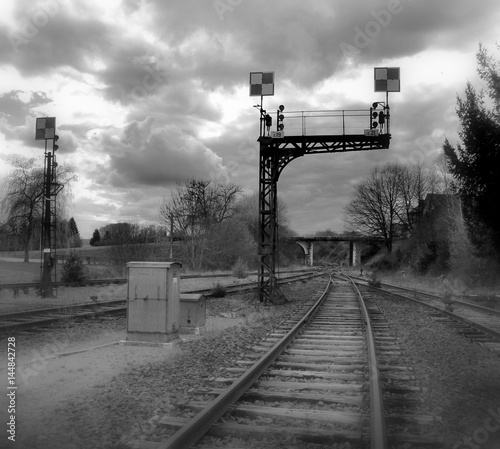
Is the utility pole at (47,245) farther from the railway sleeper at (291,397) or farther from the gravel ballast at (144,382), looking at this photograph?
the railway sleeper at (291,397)

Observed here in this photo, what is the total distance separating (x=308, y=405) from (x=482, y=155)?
9.34 meters

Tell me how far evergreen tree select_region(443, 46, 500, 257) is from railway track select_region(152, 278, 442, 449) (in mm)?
5594

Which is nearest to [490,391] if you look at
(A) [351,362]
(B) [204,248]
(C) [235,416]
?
(A) [351,362]

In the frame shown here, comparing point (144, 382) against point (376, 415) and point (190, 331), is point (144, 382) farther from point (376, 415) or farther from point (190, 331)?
point (190, 331)

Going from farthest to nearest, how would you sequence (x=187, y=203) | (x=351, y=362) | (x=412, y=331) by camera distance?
(x=187, y=203)
(x=412, y=331)
(x=351, y=362)

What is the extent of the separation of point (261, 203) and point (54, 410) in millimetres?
13400

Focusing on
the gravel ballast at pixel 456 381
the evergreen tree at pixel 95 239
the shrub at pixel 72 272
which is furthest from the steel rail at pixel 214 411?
the evergreen tree at pixel 95 239

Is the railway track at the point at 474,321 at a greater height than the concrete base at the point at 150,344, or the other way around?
the concrete base at the point at 150,344

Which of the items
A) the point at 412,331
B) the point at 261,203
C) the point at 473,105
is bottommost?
the point at 412,331

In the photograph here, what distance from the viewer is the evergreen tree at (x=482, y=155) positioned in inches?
479

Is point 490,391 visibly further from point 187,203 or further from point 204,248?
point 187,203

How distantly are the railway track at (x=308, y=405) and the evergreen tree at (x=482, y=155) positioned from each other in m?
5.59

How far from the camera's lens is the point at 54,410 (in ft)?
17.8

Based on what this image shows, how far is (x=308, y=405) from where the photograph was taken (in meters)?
5.59
